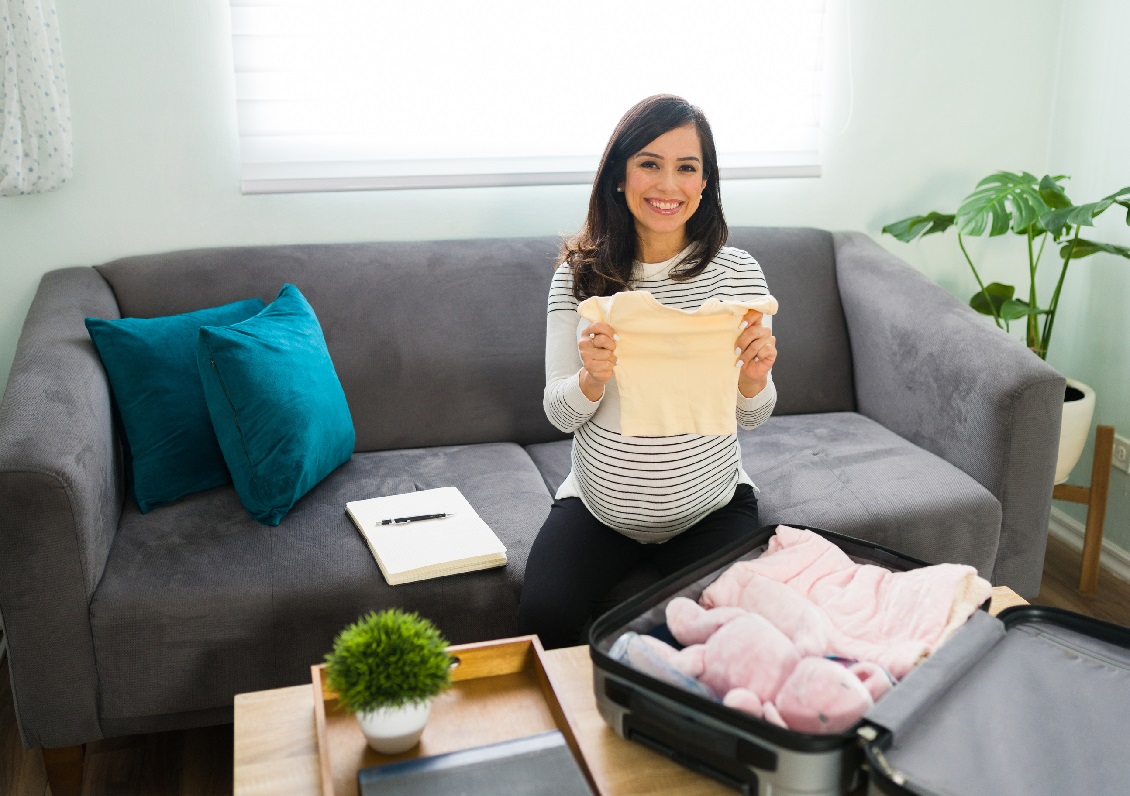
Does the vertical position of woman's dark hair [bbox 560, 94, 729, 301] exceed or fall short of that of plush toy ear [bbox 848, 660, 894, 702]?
it exceeds it

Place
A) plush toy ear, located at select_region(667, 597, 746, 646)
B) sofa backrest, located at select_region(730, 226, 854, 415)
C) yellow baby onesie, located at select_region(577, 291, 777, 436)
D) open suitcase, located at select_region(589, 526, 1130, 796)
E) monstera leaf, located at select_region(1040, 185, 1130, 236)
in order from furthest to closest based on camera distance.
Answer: sofa backrest, located at select_region(730, 226, 854, 415) → monstera leaf, located at select_region(1040, 185, 1130, 236) → yellow baby onesie, located at select_region(577, 291, 777, 436) → plush toy ear, located at select_region(667, 597, 746, 646) → open suitcase, located at select_region(589, 526, 1130, 796)

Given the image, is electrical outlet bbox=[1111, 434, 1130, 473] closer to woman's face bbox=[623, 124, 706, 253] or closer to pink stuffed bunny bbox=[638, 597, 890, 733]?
woman's face bbox=[623, 124, 706, 253]

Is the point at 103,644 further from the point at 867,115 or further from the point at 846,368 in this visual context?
the point at 867,115

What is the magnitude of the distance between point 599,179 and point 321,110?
933 mm

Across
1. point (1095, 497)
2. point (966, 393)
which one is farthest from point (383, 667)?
point (1095, 497)

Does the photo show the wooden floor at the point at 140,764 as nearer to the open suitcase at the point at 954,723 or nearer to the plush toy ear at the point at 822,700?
the open suitcase at the point at 954,723

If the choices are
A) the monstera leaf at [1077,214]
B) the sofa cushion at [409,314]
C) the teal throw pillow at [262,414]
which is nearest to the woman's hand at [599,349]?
the teal throw pillow at [262,414]

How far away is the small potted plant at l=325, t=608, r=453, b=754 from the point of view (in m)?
1.13

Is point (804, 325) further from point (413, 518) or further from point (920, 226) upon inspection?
point (413, 518)

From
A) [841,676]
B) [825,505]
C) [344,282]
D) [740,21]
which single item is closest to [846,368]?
[825,505]

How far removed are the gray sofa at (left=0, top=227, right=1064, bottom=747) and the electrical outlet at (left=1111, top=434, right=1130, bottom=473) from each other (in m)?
0.65

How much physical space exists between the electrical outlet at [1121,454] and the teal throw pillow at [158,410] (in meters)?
2.23

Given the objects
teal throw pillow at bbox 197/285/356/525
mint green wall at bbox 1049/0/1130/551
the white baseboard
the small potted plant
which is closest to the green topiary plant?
the small potted plant

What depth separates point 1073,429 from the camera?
246cm
